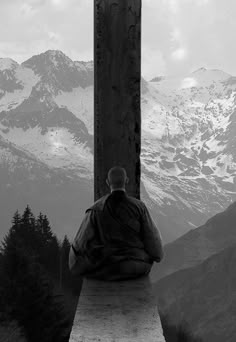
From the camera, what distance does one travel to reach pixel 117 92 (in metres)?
6.77

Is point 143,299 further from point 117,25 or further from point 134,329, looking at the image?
point 117,25

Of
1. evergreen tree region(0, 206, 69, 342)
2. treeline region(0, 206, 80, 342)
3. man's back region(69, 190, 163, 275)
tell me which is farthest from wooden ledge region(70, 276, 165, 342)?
evergreen tree region(0, 206, 69, 342)

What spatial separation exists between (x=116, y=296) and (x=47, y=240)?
91.2 m

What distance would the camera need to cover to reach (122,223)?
670 centimetres

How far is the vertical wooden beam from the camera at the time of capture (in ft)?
22.1

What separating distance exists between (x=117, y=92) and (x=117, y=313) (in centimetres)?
194

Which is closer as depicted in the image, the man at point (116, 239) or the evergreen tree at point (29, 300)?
the man at point (116, 239)

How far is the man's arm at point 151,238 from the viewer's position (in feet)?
22.0

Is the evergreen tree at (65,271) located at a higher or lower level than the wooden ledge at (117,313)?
lower

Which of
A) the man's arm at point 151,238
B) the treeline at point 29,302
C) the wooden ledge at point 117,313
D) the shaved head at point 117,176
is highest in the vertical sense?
the shaved head at point 117,176

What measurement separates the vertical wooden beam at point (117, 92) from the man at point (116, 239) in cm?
17

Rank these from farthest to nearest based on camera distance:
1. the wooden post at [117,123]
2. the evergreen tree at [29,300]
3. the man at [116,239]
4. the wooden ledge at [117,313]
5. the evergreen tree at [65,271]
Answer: the evergreen tree at [65,271] < the evergreen tree at [29,300] < the man at [116,239] < the wooden post at [117,123] < the wooden ledge at [117,313]

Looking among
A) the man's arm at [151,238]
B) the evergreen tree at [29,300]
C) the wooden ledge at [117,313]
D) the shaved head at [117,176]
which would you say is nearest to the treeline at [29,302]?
the evergreen tree at [29,300]

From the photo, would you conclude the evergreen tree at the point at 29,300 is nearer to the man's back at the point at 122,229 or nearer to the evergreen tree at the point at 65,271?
the evergreen tree at the point at 65,271
